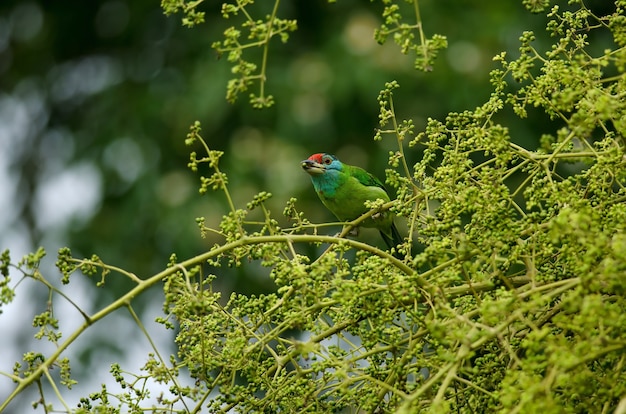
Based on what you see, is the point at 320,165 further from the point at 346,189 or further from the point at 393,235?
the point at 393,235

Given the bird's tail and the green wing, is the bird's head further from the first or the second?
the bird's tail

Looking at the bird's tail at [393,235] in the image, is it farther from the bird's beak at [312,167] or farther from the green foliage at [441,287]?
the green foliage at [441,287]

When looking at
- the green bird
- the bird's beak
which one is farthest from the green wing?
the bird's beak

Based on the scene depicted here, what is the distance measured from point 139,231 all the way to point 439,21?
8.63 feet

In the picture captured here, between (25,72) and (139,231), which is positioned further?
(25,72)

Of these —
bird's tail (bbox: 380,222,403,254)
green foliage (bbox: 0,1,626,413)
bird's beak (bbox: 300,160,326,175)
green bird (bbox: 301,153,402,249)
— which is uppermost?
bird's beak (bbox: 300,160,326,175)

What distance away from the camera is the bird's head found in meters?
3.60

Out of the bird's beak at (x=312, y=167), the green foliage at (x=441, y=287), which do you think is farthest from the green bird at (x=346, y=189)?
the green foliage at (x=441, y=287)

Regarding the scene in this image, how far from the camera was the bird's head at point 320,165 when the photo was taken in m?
3.60

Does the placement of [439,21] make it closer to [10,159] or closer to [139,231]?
[139,231]

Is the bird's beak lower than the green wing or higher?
higher

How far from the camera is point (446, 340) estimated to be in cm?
129

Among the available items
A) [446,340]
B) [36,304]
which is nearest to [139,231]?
[36,304]

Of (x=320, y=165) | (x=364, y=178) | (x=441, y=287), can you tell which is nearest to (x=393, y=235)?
(x=364, y=178)
